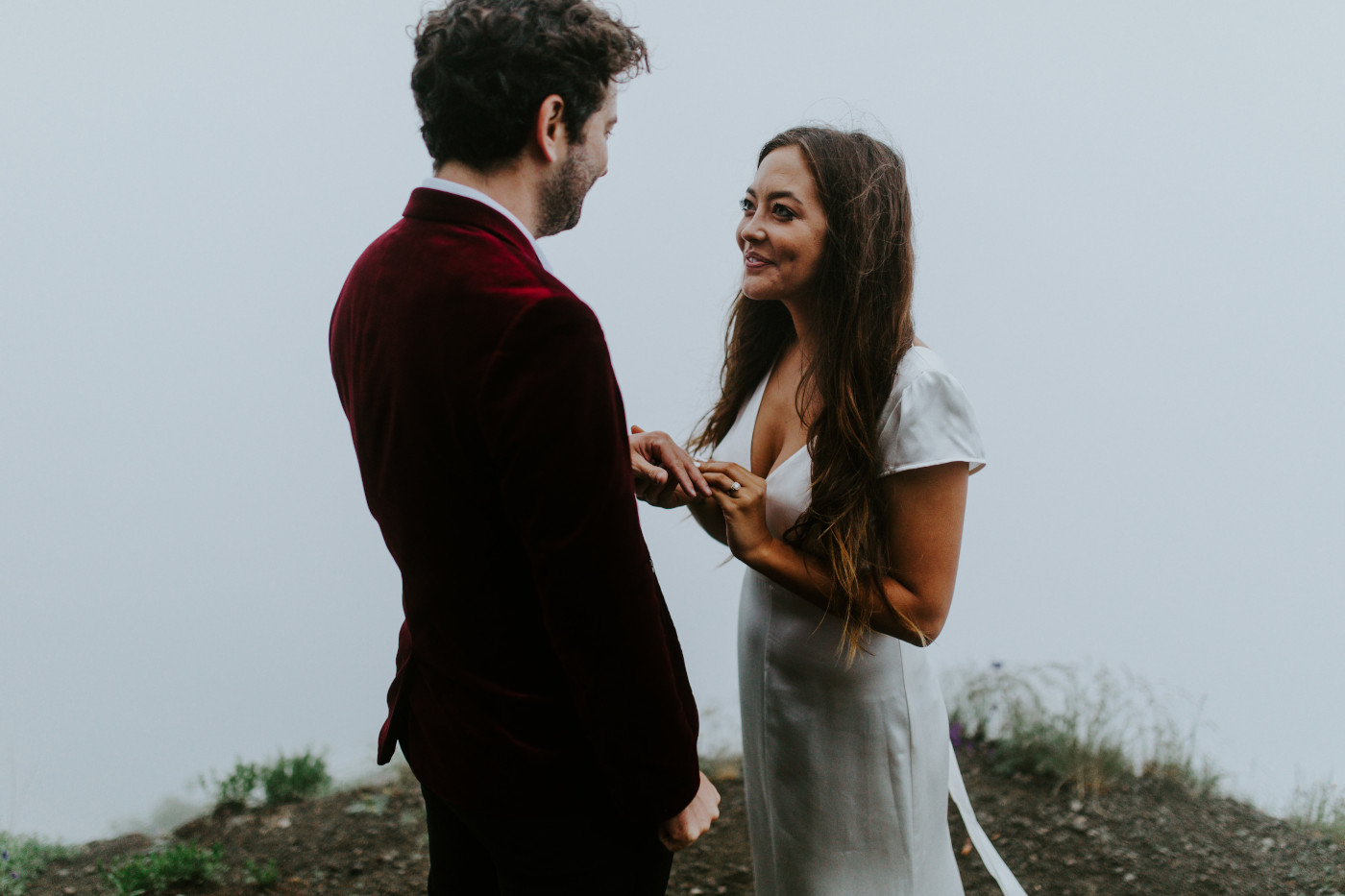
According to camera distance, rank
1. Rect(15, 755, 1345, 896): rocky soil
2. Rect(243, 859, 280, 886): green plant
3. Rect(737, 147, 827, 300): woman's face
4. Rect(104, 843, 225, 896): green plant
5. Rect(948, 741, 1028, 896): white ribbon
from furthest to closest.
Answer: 1. Rect(15, 755, 1345, 896): rocky soil
2. Rect(243, 859, 280, 886): green plant
3. Rect(104, 843, 225, 896): green plant
4. Rect(948, 741, 1028, 896): white ribbon
5. Rect(737, 147, 827, 300): woman's face

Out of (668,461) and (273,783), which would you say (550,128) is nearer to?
(668,461)

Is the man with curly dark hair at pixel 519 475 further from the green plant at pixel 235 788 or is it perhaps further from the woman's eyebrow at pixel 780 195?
the green plant at pixel 235 788

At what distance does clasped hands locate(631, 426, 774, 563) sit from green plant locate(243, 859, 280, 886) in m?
1.91

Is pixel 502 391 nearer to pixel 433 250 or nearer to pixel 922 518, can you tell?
pixel 433 250

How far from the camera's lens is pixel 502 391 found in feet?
3.53

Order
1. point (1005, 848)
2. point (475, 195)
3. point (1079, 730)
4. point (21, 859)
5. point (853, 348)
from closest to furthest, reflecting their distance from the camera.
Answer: point (475, 195) < point (853, 348) < point (21, 859) < point (1005, 848) < point (1079, 730)

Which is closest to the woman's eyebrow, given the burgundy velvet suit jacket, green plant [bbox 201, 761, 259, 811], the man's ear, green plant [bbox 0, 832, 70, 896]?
the man's ear

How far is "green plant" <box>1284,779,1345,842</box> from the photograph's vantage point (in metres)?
3.22

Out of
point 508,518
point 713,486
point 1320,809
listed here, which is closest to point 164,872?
point 713,486

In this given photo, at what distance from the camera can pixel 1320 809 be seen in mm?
3281

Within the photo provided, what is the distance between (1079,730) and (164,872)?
323 centimetres

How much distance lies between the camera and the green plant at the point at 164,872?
259 centimetres

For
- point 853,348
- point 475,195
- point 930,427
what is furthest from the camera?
point 853,348

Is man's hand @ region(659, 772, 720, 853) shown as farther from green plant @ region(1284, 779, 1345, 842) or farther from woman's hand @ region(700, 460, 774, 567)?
green plant @ region(1284, 779, 1345, 842)
